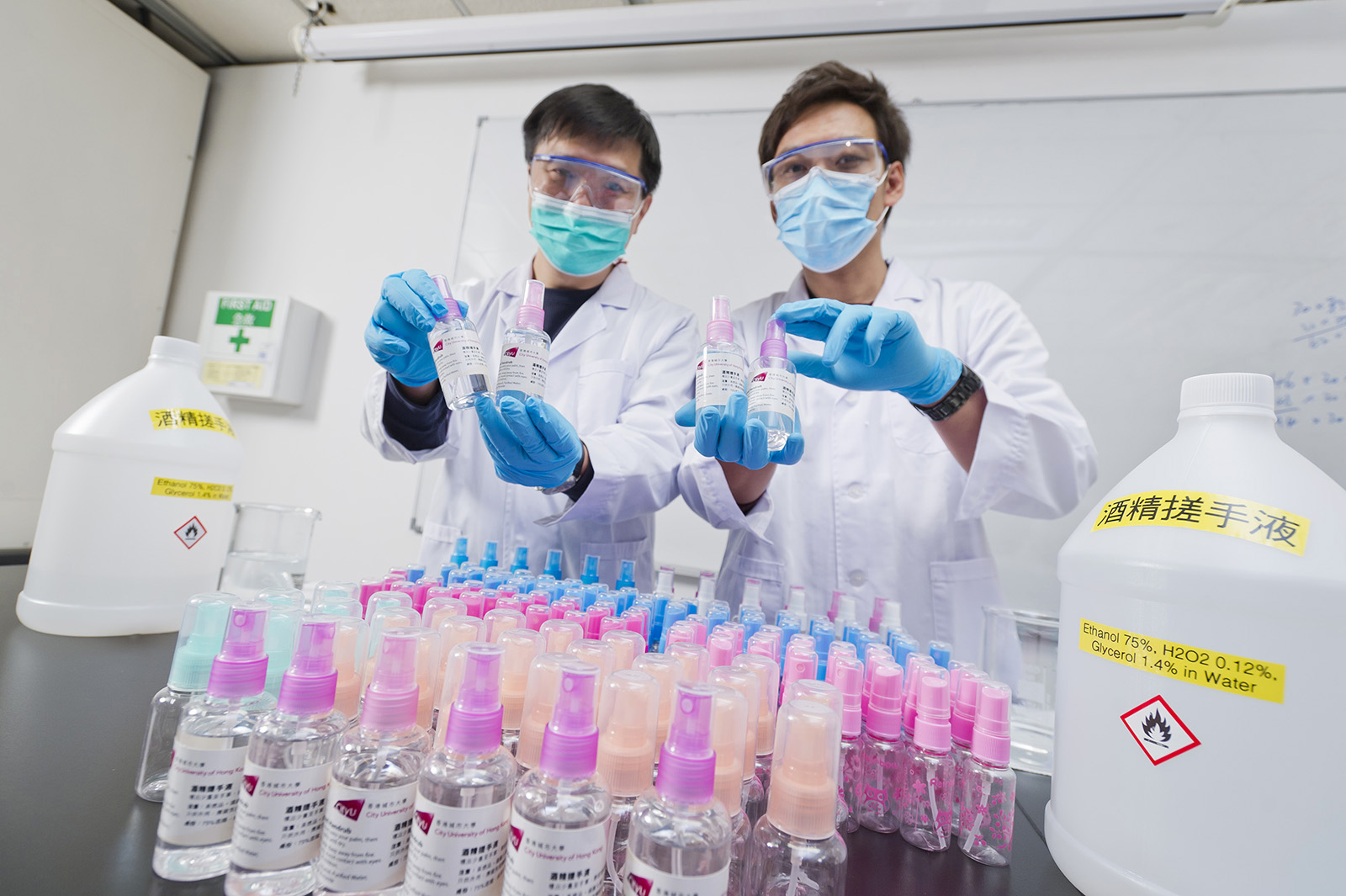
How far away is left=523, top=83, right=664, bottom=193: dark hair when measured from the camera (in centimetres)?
142

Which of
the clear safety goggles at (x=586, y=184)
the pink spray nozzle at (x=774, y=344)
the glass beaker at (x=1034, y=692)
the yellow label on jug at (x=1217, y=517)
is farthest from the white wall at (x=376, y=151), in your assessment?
the yellow label on jug at (x=1217, y=517)

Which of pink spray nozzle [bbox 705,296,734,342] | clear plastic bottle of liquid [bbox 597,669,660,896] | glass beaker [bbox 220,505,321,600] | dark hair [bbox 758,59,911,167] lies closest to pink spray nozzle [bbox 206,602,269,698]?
clear plastic bottle of liquid [bbox 597,669,660,896]

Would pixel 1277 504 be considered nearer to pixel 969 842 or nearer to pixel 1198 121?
pixel 969 842

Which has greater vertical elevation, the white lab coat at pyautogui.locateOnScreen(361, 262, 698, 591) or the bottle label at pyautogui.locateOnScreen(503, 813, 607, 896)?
the white lab coat at pyautogui.locateOnScreen(361, 262, 698, 591)

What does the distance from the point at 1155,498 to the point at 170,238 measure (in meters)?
3.54

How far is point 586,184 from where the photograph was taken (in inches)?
57.1

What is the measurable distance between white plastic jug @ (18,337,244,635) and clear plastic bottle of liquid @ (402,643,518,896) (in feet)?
2.87

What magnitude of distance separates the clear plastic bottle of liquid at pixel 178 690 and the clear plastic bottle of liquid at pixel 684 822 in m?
0.45

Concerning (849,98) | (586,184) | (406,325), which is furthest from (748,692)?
(849,98)

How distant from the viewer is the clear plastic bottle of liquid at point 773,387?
0.94 meters

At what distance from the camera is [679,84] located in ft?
7.15

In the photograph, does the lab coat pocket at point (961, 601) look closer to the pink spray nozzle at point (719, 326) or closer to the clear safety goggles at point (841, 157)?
the pink spray nozzle at point (719, 326)

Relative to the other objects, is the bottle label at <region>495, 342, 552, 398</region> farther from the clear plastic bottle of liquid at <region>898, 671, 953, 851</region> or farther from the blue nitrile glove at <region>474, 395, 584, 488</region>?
the clear plastic bottle of liquid at <region>898, 671, 953, 851</region>

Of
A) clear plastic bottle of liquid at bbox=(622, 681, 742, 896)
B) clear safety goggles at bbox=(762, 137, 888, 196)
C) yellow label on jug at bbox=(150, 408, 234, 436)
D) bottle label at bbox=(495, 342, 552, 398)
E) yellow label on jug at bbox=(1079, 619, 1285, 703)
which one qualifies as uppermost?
clear safety goggles at bbox=(762, 137, 888, 196)
